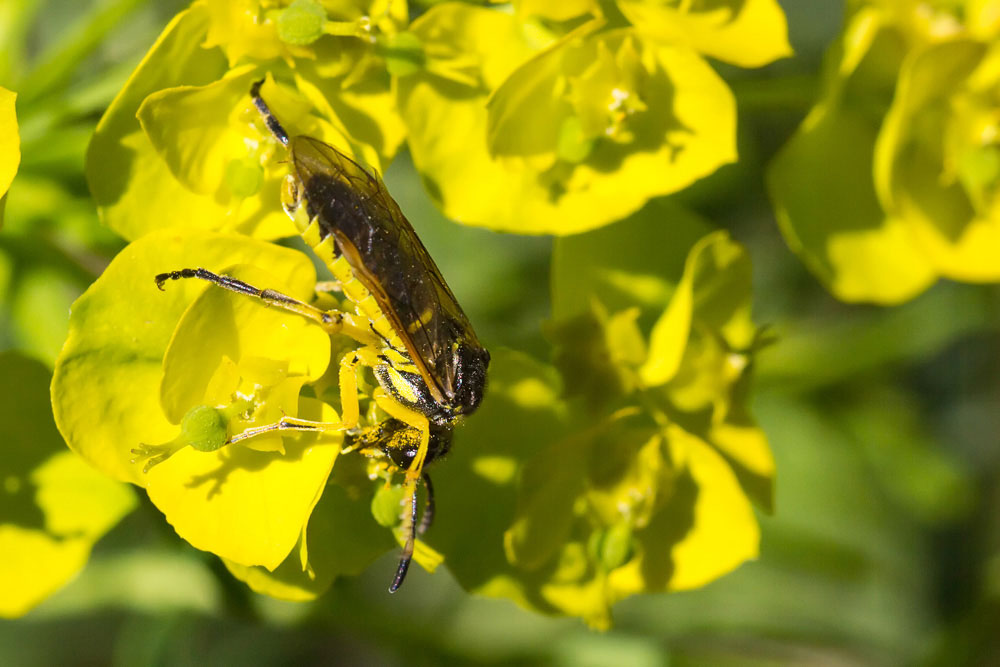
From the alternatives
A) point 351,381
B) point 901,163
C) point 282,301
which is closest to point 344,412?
point 351,381

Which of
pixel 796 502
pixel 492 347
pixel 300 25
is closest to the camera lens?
pixel 300 25

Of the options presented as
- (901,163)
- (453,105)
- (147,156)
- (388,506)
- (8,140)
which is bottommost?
(901,163)

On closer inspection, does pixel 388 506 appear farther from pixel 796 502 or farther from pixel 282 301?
pixel 796 502

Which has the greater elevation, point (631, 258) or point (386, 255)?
point (386, 255)

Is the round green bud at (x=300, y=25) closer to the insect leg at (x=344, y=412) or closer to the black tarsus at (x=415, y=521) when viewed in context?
the insect leg at (x=344, y=412)

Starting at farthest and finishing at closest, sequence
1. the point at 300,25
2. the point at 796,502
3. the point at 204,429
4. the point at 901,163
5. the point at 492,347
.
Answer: the point at 796,502
the point at 901,163
the point at 492,347
the point at 300,25
the point at 204,429

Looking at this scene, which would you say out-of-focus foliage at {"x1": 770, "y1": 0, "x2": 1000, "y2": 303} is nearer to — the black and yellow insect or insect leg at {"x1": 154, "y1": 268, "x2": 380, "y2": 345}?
the black and yellow insect

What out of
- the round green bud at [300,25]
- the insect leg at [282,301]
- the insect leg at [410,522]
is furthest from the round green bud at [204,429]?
the round green bud at [300,25]
